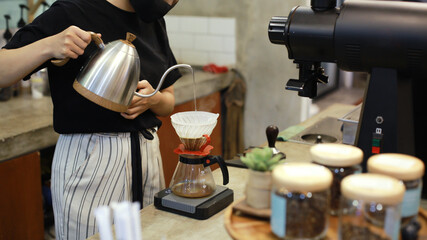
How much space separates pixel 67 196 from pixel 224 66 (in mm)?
2406

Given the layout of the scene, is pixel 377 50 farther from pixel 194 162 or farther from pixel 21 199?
pixel 21 199

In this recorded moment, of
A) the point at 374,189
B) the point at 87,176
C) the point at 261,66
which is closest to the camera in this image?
the point at 374,189

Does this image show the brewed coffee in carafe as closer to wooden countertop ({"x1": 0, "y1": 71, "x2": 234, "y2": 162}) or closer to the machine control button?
the machine control button

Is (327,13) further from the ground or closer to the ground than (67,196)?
further from the ground

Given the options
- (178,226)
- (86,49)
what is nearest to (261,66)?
(86,49)

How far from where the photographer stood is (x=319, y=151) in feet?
4.54

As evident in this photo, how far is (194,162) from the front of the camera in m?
1.79

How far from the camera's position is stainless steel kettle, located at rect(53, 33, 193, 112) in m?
1.73

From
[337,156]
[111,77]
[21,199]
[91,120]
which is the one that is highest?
[111,77]

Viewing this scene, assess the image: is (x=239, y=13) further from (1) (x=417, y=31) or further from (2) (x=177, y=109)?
(1) (x=417, y=31)

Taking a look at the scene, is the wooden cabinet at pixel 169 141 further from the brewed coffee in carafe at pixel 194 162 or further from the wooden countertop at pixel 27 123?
the brewed coffee in carafe at pixel 194 162

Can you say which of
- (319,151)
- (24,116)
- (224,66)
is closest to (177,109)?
(224,66)

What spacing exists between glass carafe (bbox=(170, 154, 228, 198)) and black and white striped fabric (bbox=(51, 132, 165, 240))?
1.31 feet

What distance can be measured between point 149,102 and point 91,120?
25 cm
